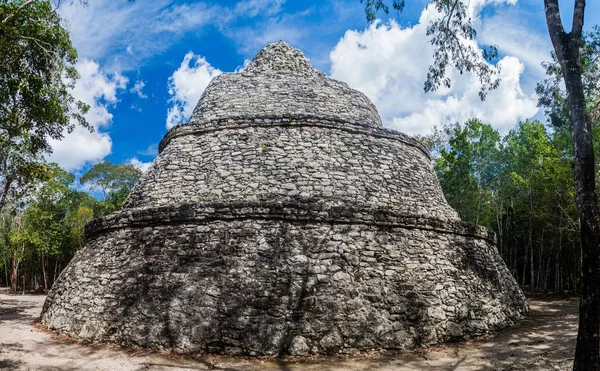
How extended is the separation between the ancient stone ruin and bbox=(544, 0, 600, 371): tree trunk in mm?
2525

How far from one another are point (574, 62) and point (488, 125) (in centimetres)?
2040

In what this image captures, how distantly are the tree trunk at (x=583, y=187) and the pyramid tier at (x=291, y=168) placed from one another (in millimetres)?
3195

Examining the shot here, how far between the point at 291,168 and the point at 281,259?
264 cm

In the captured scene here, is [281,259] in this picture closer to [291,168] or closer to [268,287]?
[268,287]

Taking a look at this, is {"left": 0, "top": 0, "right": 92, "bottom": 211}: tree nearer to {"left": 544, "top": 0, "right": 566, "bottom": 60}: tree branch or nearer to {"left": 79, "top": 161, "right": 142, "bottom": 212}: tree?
{"left": 544, "top": 0, "right": 566, "bottom": 60}: tree branch

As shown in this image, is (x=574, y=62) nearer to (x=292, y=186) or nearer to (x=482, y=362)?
(x=482, y=362)

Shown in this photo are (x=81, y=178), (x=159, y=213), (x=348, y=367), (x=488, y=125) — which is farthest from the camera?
(x=81, y=178)

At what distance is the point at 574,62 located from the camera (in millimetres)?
5004

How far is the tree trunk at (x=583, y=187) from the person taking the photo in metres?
4.34

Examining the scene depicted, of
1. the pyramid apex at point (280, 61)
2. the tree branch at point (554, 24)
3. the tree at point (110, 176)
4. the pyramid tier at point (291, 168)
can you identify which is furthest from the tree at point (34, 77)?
the tree at point (110, 176)

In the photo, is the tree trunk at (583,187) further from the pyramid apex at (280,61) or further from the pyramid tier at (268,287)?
the pyramid apex at (280,61)

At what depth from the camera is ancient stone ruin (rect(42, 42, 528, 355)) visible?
20.2 ft

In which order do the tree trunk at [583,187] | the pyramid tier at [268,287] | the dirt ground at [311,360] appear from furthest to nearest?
the pyramid tier at [268,287] < the dirt ground at [311,360] < the tree trunk at [583,187]

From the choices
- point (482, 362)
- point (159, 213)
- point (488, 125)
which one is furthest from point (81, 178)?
point (482, 362)
